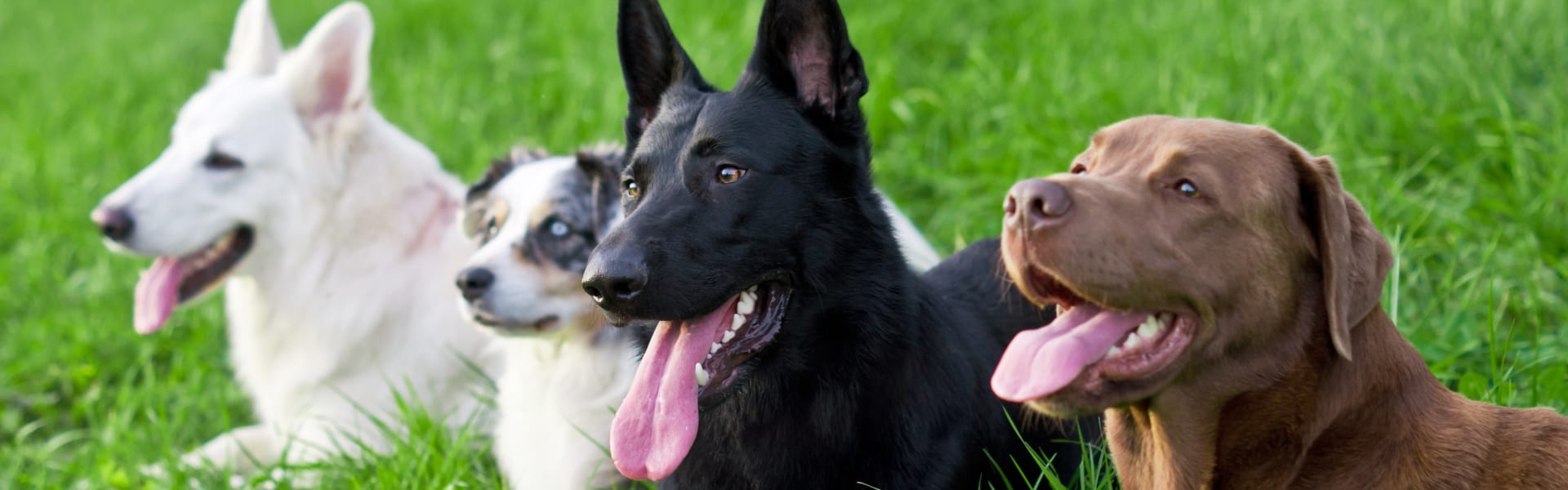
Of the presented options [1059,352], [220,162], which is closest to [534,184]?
[220,162]

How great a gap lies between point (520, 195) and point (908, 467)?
1797 millimetres

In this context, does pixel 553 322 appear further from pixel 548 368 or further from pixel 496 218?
pixel 496 218

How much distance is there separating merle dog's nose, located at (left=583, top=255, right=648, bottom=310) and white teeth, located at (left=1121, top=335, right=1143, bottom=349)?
0.95 metres

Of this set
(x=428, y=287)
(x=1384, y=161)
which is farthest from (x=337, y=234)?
(x=1384, y=161)

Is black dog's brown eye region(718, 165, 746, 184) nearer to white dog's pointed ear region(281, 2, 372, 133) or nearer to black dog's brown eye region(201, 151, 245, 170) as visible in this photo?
white dog's pointed ear region(281, 2, 372, 133)

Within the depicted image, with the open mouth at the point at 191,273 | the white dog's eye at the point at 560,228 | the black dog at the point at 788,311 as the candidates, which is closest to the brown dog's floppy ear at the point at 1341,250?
the black dog at the point at 788,311

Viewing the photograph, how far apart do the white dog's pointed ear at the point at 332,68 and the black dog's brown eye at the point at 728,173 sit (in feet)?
8.13

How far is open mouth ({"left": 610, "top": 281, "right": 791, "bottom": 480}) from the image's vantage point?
277cm

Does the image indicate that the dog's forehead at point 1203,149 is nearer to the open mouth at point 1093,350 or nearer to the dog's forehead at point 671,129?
the open mouth at point 1093,350

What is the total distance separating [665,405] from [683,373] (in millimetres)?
81

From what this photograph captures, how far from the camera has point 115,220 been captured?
182 inches

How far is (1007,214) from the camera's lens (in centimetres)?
223

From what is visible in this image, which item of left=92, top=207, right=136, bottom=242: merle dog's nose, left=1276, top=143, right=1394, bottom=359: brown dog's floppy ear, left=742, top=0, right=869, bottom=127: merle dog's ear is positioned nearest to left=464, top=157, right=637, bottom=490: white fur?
left=742, top=0, right=869, bottom=127: merle dog's ear

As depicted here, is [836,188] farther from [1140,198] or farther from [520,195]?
[520,195]
